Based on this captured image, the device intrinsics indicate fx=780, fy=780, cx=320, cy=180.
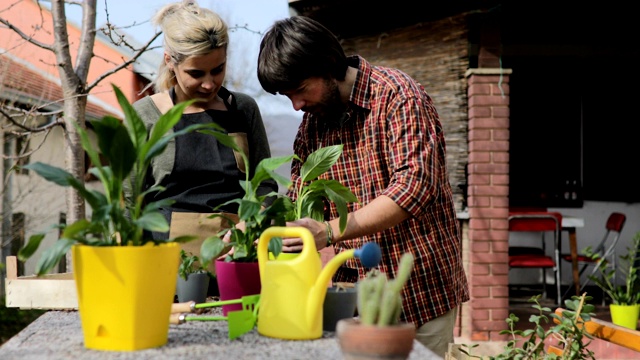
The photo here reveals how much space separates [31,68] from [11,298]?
34.9 feet

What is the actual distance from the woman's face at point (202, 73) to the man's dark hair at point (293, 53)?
17 cm

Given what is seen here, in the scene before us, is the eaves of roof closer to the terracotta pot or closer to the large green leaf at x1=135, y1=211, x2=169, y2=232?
the large green leaf at x1=135, y1=211, x2=169, y2=232

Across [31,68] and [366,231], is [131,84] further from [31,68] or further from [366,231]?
[366,231]

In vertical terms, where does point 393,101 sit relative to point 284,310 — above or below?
above

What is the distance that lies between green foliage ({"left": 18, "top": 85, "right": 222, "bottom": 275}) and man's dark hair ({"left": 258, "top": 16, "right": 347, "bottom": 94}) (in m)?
0.61

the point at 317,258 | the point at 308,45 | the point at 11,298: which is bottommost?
the point at 11,298

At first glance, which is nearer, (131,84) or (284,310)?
(284,310)

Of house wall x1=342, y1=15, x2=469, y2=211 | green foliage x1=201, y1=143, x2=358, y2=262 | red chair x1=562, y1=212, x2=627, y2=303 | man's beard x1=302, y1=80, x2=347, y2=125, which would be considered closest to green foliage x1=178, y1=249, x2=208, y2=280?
green foliage x1=201, y1=143, x2=358, y2=262

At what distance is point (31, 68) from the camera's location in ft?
38.2

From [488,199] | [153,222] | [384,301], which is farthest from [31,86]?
[384,301]

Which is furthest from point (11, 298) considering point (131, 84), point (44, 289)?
point (131, 84)

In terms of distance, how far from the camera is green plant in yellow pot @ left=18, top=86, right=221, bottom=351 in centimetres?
127

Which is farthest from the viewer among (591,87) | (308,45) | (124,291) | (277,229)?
(591,87)

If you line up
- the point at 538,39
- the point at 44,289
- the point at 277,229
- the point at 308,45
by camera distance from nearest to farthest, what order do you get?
the point at 277,229, the point at 44,289, the point at 308,45, the point at 538,39
